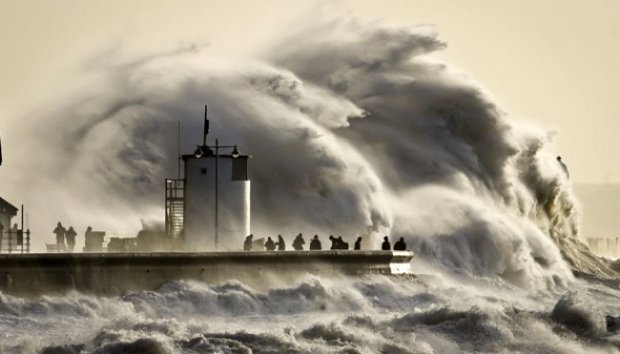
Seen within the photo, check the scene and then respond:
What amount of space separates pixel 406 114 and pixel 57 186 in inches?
422

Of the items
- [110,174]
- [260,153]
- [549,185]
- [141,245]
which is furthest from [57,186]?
[549,185]

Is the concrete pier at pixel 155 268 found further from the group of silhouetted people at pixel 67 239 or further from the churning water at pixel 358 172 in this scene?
the group of silhouetted people at pixel 67 239

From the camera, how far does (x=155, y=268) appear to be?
38.8 meters

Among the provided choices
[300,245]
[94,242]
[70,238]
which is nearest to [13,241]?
[70,238]

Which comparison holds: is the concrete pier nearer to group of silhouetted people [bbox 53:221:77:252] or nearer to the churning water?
the churning water

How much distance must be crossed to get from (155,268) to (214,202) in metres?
4.73

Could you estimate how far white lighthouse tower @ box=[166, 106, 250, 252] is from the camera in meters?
43.2

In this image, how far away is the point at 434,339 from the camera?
3731 cm

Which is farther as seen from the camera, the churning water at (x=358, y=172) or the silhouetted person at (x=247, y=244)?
the silhouetted person at (x=247, y=244)

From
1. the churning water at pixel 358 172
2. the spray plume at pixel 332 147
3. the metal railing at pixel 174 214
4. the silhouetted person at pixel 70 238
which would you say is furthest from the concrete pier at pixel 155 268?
the spray plume at pixel 332 147

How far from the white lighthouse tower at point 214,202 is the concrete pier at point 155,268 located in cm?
210

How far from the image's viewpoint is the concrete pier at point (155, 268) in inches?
1443

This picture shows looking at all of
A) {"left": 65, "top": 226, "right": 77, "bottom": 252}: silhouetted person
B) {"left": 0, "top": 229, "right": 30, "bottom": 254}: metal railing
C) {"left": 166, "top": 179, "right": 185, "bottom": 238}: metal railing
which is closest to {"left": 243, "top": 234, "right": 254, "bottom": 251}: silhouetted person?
{"left": 166, "top": 179, "right": 185, "bottom": 238}: metal railing

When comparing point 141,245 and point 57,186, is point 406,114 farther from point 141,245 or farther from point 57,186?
point 141,245
